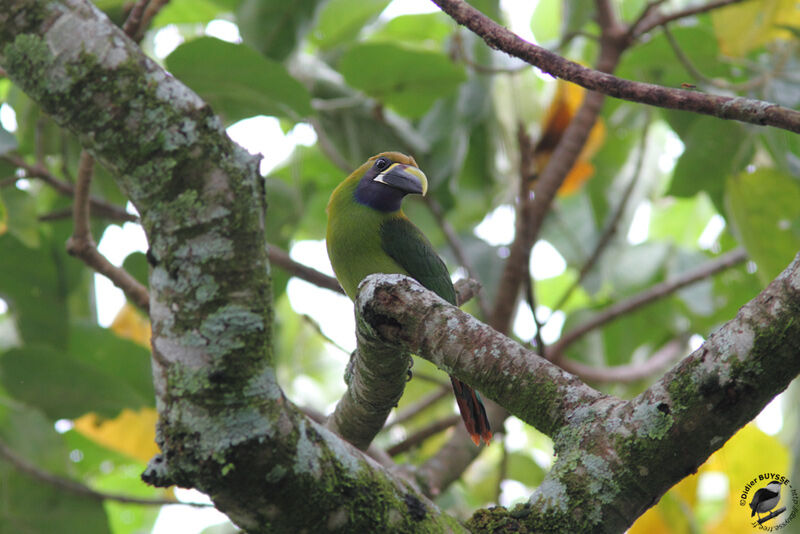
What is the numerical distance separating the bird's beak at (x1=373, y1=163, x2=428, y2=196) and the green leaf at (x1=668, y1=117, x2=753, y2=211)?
3.58 feet

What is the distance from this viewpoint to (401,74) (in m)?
3.59

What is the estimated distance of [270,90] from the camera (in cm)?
315

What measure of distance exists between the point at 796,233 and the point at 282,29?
86.6 inches

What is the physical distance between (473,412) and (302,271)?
0.97 metres

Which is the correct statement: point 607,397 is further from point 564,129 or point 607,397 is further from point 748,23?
point 564,129

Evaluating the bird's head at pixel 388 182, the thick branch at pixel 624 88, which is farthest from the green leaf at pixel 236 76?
the thick branch at pixel 624 88

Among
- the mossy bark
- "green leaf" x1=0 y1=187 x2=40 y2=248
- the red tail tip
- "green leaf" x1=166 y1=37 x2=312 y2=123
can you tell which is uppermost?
"green leaf" x1=166 y1=37 x2=312 y2=123

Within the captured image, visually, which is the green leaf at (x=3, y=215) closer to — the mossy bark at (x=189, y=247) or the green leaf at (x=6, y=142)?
the green leaf at (x=6, y=142)

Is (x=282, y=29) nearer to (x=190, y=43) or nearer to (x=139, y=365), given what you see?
(x=190, y=43)

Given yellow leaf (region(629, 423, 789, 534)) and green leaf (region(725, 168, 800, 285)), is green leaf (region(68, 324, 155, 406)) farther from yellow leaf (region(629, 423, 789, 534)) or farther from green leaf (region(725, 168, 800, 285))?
green leaf (region(725, 168, 800, 285))

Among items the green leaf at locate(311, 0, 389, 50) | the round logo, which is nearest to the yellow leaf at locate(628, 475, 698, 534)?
the round logo

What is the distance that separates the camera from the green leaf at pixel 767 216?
305 centimetres

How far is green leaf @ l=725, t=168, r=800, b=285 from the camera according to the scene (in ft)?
10.00

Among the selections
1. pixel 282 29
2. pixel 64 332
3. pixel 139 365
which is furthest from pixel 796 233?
pixel 64 332
